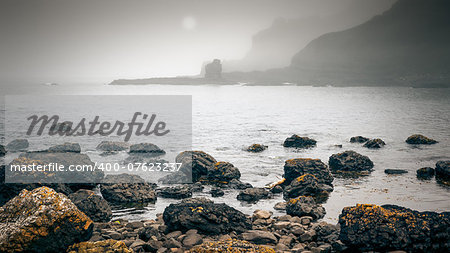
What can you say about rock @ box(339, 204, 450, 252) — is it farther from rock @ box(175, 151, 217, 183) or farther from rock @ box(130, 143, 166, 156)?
rock @ box(130, 143, 166, 156)

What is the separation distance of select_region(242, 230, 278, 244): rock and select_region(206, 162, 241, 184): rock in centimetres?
817

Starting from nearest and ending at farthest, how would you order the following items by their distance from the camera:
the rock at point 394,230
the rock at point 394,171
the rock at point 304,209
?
the rock at point 394,230
the rock at point 304,209
the rock at point 394,171

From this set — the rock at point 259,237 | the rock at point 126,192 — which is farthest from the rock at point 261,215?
the rock at point 126,192

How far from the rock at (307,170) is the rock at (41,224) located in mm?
12598

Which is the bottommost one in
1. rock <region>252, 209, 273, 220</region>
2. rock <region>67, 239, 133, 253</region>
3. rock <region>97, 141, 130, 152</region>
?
rock <region>97, 141, 130, 152</region>

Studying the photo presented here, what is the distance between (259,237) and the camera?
1143 cm

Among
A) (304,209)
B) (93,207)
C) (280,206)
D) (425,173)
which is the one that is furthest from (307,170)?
(93,207)

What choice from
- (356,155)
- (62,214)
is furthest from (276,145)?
(62,214)

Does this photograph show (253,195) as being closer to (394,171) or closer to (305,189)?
(305,189)

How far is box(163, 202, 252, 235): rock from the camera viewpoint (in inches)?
473

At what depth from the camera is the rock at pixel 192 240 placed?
35.6ft

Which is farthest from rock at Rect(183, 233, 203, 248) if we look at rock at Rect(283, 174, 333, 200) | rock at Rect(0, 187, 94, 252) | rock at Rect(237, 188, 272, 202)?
rock at Rect(283, 174, 333, 200)

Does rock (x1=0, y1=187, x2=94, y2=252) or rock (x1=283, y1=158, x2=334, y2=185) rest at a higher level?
rock (x1=0, y1=187, x2=94, y2=252)

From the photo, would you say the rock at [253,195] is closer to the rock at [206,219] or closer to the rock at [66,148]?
the rock at [206,219]
